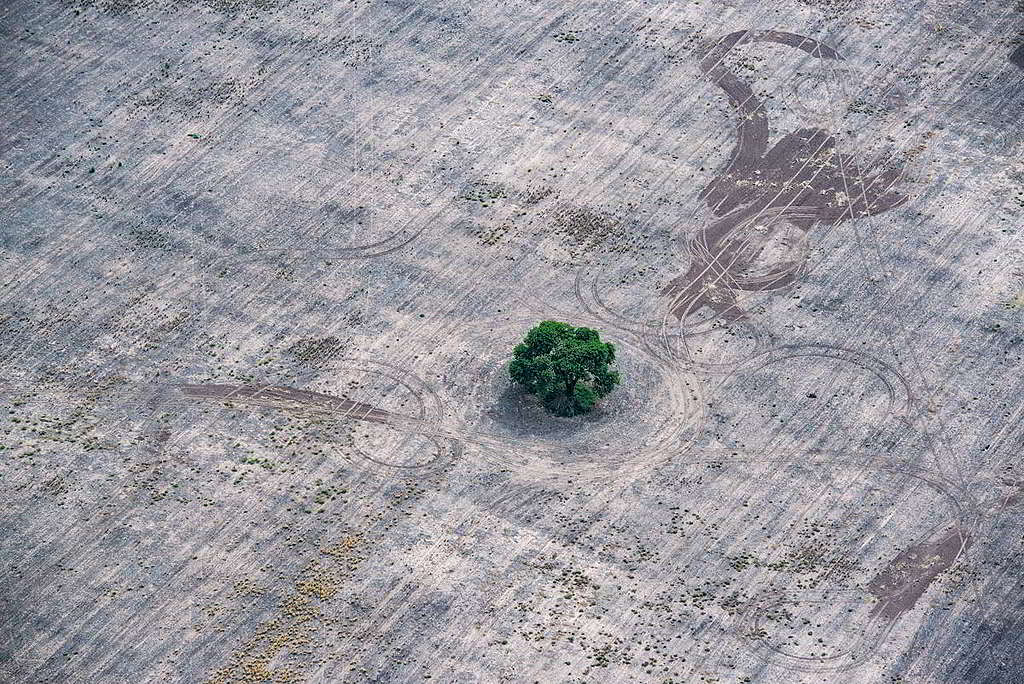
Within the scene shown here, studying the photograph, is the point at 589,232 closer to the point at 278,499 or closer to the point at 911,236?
the point at 911,236

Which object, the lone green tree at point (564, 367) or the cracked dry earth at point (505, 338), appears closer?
the cracked dry earth at point (505, 338)

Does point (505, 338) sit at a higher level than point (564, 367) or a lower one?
lower

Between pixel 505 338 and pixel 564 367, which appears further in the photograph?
pixel 505 338

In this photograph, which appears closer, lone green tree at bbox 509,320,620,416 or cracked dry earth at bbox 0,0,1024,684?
cracked dry earth at bbox 0,0,1024,684

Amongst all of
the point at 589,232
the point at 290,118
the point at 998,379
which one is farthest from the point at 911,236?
the point at 290,118
